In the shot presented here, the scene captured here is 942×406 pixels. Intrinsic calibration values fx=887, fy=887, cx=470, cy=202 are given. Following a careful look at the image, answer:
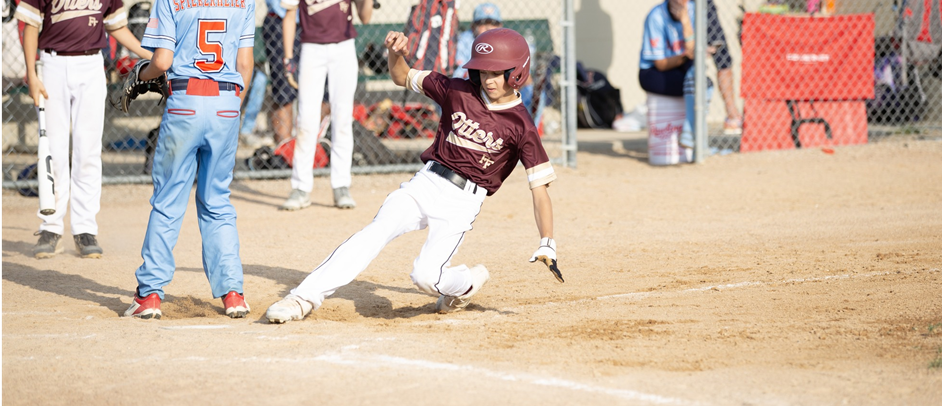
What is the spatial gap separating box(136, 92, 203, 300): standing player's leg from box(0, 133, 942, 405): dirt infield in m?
0.28

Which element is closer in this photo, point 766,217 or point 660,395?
point 660,395

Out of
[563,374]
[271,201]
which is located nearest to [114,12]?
[271,201]

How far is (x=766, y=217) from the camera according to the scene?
25.2 ft

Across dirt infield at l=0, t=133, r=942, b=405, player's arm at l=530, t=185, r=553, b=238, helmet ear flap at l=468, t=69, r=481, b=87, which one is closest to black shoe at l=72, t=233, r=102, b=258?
dirt infield at l=0, t=133, r=942, b=405

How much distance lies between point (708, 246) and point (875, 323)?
2.32 meters

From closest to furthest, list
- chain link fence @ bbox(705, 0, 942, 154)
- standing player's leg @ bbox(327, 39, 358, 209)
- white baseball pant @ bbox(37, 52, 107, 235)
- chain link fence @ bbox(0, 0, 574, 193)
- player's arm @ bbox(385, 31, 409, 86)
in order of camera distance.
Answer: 1. player's arm @ bbox(385, 31, 409, 86)
2. white baseball pant @ bbox(37, 52, 107, 235)
3. standing player's leg @ bbox(327, 39, 358, 209)
4. chain link fence @ bbox(0, 0, 574, 193)
5. chain link fence @ bbox(705, 0, 942, 154)

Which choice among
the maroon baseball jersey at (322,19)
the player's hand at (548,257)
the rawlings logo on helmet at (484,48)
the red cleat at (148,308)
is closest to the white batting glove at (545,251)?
the player's hand at (548,257)

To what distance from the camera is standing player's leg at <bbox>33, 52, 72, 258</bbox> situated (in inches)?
250

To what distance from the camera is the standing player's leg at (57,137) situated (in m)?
6.35

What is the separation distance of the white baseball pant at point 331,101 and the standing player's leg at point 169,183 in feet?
10.9

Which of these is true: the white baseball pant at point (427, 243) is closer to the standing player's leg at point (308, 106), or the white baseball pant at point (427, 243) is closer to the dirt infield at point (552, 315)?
the dirt infield at point (552, 315)

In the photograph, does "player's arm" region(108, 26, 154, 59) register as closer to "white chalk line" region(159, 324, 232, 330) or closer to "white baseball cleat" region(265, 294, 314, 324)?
"white chalk line" region(159, 324, 232, 330)

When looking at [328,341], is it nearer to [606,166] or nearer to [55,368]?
[55,368]

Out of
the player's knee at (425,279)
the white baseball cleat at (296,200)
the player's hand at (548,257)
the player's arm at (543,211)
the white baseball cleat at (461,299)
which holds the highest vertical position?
the player's arm at (543,211)
